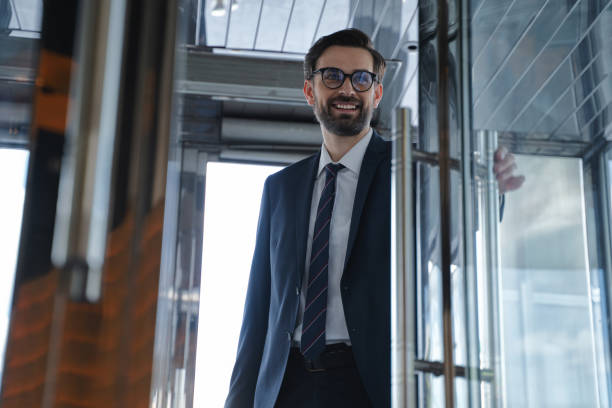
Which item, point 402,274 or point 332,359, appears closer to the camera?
point 402,274

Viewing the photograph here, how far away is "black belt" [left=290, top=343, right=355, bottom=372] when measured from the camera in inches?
69.1

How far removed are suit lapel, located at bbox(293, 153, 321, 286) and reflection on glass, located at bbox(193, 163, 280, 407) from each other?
307cm

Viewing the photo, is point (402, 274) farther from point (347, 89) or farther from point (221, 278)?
point (221, 278)

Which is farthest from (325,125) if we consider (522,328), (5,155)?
→ (5,155)

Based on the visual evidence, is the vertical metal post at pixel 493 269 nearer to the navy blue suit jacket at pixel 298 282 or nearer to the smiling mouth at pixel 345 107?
the navy blue suit jacket at pixel 298 282

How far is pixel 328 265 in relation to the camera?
1858mm

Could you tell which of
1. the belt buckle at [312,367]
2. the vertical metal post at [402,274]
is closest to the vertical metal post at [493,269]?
the vertical metal post at [402,274]

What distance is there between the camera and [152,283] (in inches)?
28.8

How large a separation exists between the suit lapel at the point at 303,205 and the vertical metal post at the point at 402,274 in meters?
0.66

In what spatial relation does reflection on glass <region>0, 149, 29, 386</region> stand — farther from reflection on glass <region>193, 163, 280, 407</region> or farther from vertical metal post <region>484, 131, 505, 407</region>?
reflection on glass <region>193, 163, 280, 407</region>

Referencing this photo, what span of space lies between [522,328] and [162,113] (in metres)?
0.72

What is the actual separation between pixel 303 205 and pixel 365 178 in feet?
0.66

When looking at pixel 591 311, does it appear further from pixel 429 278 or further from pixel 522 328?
pixel 429 278

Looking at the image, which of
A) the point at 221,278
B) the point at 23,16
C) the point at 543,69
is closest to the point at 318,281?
the point at 543,69
